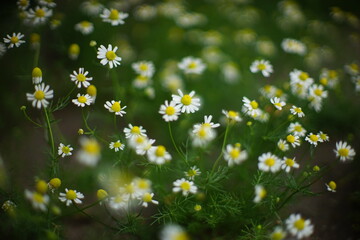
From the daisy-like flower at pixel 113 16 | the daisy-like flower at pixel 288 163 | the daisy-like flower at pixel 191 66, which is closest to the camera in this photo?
the daisy-like flower at pixel 288 163

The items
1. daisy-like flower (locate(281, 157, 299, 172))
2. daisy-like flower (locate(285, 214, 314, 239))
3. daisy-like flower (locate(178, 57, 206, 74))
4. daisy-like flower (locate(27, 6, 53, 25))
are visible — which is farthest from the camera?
daisy-like flower (locate(178, 57, 206, 74))

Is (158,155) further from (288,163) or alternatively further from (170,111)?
(288,163)

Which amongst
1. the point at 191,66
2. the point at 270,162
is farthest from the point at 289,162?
the point at 191,66

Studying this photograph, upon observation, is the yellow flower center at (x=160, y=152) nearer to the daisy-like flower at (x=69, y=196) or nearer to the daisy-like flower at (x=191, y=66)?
the daisy-like flower at (x=69, y=196)

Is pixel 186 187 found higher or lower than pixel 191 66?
lower

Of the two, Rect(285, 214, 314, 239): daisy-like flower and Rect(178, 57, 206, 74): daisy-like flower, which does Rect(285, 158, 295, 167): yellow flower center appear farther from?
Rect(178, 57, 206, 74): daisy-like flower

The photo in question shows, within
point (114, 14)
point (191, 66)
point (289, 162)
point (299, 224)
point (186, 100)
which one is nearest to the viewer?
point (299, 224)

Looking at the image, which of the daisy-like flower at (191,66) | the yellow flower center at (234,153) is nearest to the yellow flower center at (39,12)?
the daisy-like flower at (191,66)

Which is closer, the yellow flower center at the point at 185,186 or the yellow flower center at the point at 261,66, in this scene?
the yellow flower center at the point at 185,186

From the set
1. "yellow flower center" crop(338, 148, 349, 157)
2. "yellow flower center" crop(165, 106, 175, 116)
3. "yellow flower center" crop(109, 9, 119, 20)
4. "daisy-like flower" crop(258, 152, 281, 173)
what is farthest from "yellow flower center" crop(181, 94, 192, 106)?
"yellow flower center" crop(338, 148, 349, 157)

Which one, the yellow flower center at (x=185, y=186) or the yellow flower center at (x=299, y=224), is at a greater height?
the yellow flower center at (x=185, y=186)

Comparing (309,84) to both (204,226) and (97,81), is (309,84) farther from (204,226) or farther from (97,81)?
(97,81)
